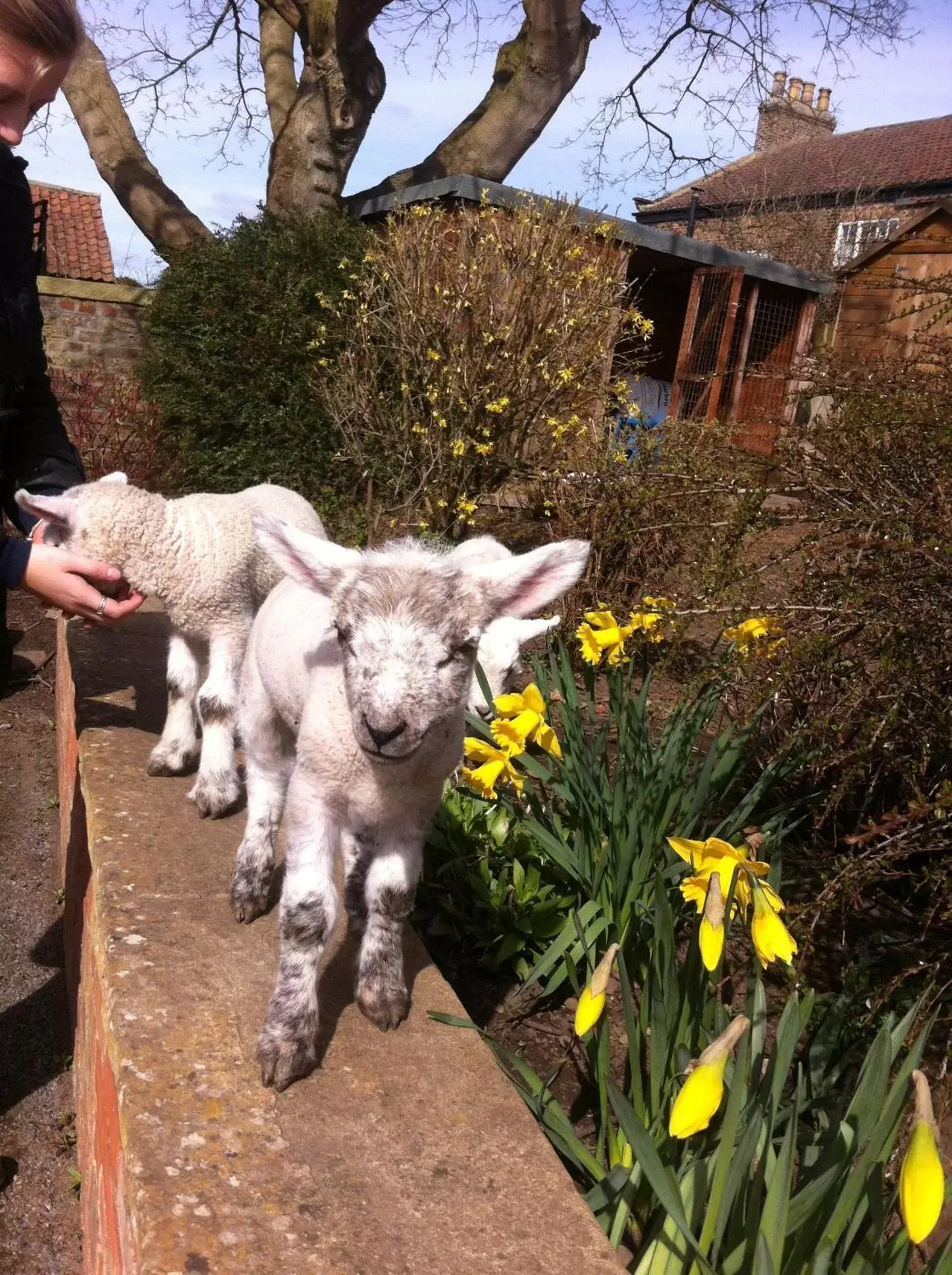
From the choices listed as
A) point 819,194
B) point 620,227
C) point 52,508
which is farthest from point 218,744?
point 819,194

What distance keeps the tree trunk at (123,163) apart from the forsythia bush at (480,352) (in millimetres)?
5290

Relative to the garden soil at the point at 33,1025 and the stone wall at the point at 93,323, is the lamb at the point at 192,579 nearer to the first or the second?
the garden soil at the point at 33,1025

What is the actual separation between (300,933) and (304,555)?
2.75 feet

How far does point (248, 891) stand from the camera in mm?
2684

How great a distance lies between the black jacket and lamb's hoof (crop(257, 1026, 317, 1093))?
119cm

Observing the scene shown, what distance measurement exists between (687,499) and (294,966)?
12.5 feet

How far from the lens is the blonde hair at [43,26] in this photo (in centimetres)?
193

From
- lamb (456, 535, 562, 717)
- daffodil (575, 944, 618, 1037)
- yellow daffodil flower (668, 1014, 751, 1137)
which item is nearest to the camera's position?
yellow daffodil flower (668, 1014, 751, 1137)

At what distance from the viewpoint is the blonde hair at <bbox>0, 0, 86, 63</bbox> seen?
1933 millimetres

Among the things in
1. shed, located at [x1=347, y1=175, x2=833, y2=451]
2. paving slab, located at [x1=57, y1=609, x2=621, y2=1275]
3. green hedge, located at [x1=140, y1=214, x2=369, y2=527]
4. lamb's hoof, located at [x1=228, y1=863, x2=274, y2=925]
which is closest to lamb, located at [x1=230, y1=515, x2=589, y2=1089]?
paving slab, located at [x1=57, y1=609, x2=621, y2=1275]

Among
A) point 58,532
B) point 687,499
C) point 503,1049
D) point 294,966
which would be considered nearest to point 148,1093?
point 294,966

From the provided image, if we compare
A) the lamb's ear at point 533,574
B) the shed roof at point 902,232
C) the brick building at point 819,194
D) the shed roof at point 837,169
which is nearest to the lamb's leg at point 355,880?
the lamb's ear at point 533,574

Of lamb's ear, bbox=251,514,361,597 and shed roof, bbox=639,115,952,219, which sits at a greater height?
shed roof, bbox=639,115,952,219

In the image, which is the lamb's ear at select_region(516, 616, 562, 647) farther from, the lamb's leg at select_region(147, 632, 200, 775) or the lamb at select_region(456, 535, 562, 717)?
the lamb's leg at select_region(147, 632, 200, 775)
